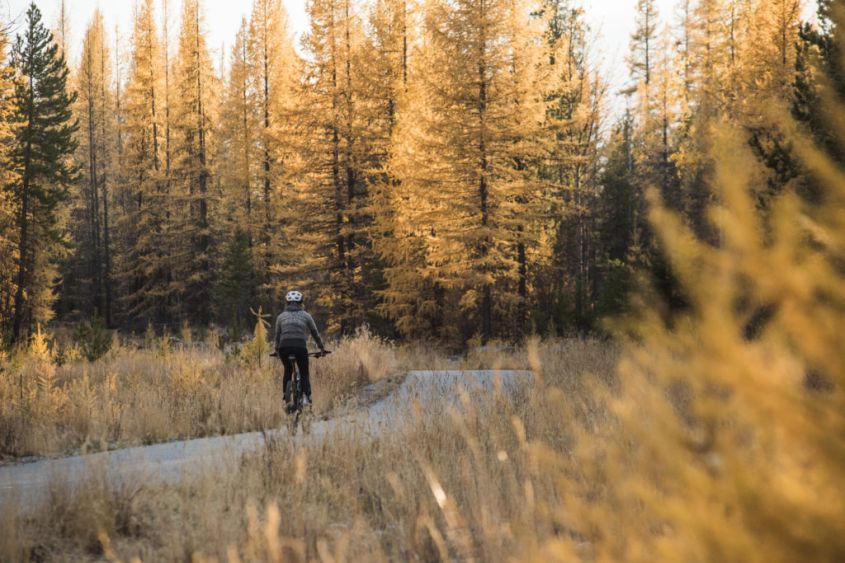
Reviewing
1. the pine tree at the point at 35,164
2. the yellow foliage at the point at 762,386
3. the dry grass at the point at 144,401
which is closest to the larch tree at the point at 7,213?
the pine tree at the point at 35,164

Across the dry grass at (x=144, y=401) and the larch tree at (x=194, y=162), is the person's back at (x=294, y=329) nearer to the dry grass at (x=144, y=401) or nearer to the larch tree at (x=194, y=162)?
the dry grass at (x=144, y=401)

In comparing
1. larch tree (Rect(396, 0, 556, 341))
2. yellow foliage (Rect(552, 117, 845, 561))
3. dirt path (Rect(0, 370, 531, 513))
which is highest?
larch tree (Rect(396, 0, 556, 341))

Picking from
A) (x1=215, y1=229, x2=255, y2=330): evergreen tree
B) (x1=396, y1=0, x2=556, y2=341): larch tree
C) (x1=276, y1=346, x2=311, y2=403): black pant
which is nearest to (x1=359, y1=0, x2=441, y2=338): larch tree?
(x1=396, y1=0, x2=556, y2=341): larch tree

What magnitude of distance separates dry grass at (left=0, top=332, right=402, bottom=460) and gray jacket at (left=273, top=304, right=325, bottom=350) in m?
0.97

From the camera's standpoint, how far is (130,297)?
38.3 m

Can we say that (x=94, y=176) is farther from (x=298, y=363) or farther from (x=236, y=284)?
(x=298, y=363)

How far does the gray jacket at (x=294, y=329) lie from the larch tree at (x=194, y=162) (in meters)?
29.3

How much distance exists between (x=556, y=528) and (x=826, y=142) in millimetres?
9215

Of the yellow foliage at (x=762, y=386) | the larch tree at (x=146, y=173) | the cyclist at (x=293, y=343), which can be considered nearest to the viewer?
the yellow foliage at (x=762, y=386)

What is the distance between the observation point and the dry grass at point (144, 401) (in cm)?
798

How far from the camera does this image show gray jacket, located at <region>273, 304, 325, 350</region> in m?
9.26

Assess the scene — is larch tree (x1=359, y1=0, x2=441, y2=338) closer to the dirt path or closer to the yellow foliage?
the dirt path

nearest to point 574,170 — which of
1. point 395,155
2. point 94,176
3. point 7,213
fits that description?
point 395,155

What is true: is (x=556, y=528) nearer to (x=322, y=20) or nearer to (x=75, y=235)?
(x=322, y=20)
